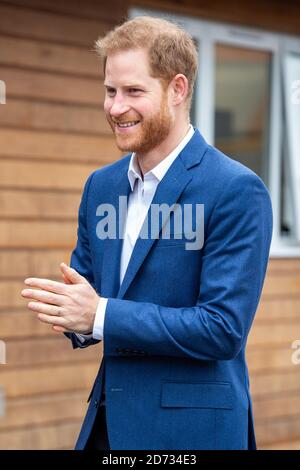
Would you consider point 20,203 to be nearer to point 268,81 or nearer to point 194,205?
point 268,81

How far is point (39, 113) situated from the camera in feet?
15.4

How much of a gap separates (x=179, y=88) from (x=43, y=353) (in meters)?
2.70

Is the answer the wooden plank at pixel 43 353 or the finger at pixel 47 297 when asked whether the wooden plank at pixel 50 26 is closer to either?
the wooden plank at pixel 43 353

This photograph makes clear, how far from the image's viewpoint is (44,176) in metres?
4.74

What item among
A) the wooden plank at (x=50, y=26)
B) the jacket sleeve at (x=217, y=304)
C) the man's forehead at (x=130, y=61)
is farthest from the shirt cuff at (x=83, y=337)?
the wooden plank at (x=50, y=26)

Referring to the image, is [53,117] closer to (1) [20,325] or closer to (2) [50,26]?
(2) [50,26]

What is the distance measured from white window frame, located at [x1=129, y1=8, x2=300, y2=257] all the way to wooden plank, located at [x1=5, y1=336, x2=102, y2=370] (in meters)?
1.54

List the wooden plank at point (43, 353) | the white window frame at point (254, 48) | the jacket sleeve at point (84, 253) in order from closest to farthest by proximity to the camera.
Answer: the jacket sleeve at point (84, 253), the wooden plank at point (43, 353), the white window frame at point (254, 48)

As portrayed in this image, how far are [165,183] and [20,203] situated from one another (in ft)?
7.85

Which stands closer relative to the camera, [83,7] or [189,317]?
[189,317]

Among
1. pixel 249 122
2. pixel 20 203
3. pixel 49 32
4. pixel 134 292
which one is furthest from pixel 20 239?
pixel 134 292

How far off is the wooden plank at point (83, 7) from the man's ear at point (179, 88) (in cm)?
242

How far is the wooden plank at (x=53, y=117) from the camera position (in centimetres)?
460

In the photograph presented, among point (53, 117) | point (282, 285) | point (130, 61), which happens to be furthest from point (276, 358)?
point (130, 61)
